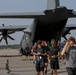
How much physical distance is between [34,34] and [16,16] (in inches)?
220

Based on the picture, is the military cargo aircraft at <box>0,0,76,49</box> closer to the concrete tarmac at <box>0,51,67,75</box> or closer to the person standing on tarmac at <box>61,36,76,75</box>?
the concrete tarmac at <box>0,51,67,75</box>

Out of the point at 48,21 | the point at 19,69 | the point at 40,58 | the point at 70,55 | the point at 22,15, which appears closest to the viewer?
the point at 70,55

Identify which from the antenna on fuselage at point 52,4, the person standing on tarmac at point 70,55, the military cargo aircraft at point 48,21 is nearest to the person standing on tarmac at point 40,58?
the person standing on tarmac at point 70,55

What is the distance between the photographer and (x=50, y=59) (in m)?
11.9

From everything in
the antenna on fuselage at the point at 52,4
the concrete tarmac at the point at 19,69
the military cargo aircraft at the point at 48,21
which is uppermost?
the antenna on fuselage at the point at 52,4

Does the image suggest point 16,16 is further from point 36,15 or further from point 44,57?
point 44,57

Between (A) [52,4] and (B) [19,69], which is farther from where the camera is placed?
(A) [52,4]

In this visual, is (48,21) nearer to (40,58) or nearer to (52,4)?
(52,4)

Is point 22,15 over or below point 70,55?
below

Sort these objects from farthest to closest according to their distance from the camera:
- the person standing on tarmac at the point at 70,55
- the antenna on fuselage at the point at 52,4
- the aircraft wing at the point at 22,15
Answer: the antenna on fuselage at the point at 52,4 → the aircraft wing at the point at 22,15 → the person standing on tarmac at the point at 70,55

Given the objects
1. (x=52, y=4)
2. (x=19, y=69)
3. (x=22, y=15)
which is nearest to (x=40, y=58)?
(x=19, y=69)

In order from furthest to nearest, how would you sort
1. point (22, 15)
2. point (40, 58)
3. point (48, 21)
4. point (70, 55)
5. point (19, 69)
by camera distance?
point (48, 21) < point (22, 15) < point (19, 69) < point (40, 58) < point (70, 55)

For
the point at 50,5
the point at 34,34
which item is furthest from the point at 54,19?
the point at 34,34

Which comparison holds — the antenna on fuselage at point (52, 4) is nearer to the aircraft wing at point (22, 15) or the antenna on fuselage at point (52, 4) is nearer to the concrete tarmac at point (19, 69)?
the aircraft wing at point (22, 15)
